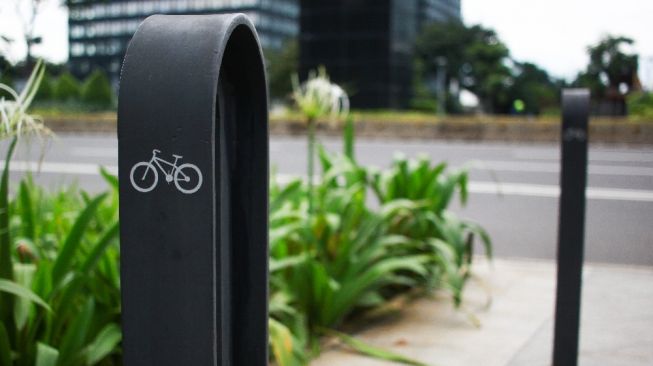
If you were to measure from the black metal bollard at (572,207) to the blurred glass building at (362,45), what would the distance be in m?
36.4

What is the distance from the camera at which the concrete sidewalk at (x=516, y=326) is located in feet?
10.6

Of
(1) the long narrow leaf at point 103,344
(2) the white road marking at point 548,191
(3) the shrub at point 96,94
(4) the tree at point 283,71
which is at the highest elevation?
(4) the tree at point 283,71

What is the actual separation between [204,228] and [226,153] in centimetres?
34

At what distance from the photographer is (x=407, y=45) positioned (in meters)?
40.7

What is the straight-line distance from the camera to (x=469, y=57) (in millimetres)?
59656

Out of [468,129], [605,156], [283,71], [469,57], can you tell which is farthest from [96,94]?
[469,57]

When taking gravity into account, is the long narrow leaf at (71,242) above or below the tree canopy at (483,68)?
below

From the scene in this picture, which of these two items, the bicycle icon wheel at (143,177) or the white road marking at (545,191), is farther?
the white road marking at (545,191)

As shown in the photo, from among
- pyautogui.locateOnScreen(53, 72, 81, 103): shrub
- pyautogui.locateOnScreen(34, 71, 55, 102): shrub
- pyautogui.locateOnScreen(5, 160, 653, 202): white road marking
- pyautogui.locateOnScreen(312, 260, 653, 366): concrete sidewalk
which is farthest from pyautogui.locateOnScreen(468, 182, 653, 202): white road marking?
pyautogui.locateOnScreen(53, 72, 81, 103): shrub

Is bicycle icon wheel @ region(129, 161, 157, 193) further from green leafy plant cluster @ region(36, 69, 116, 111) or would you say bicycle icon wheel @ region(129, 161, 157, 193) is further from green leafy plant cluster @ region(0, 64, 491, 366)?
green leafy plant cluster @ region(36, 69, 116, 111)

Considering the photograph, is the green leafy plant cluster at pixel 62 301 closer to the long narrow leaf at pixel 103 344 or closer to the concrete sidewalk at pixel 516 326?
the long narrow leaf at pixel 103 344

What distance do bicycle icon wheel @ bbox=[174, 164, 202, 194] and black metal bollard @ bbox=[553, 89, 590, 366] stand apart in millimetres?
2000

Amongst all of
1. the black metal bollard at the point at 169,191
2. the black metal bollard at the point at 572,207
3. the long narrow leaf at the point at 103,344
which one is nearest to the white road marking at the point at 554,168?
the black metal bollard at the point at 572,207

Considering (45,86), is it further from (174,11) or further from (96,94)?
(174,11)
